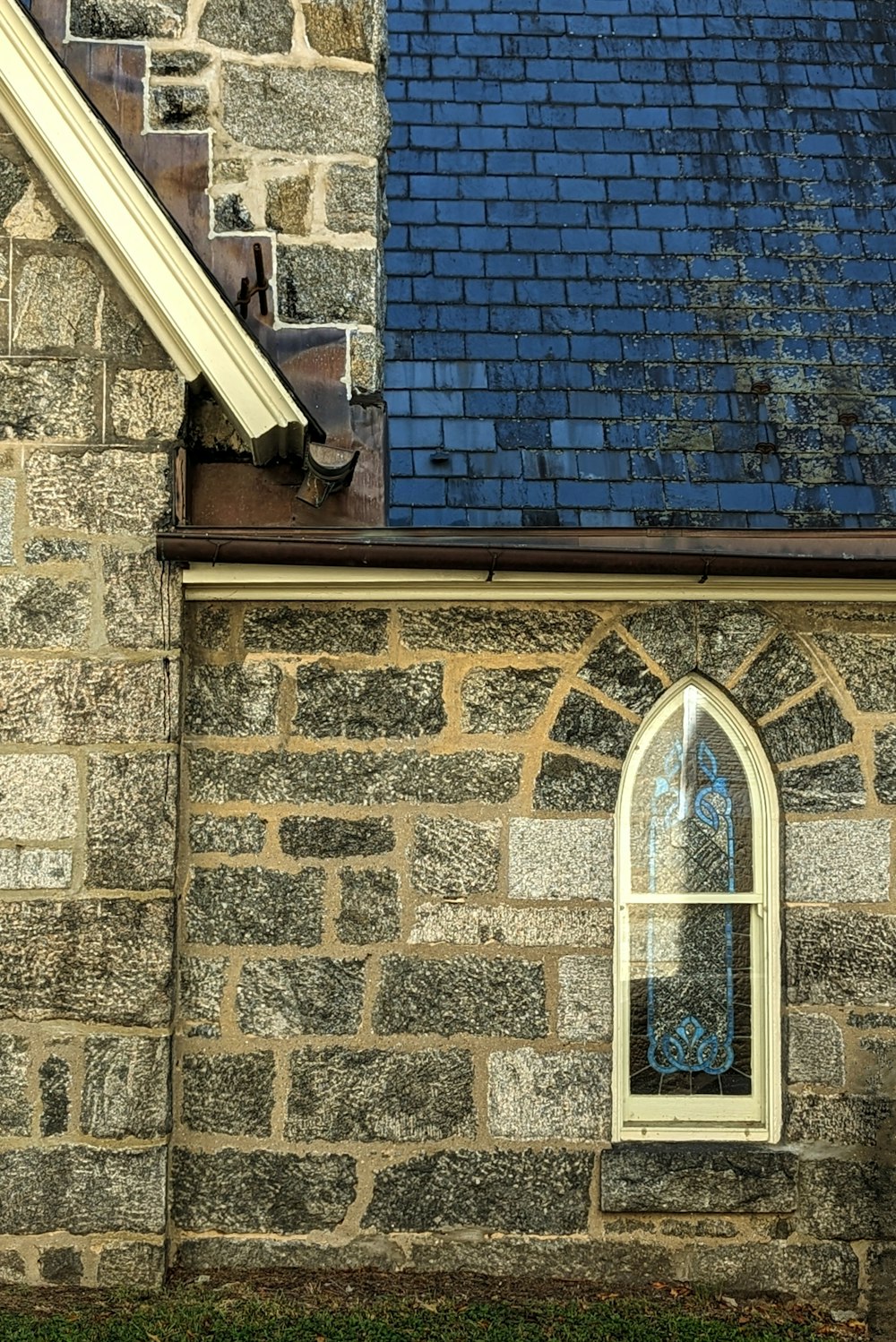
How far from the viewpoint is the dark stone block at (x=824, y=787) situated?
5438 millimetres

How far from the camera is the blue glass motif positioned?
5496mm

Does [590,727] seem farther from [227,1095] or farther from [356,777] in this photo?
[227,1095]

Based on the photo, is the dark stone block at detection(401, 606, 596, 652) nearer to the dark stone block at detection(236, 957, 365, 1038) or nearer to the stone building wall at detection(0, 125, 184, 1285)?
the stone building wall at detection(0, 125, 184, 1285)

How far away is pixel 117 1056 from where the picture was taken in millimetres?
4926

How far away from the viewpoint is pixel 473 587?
5328 millimetres

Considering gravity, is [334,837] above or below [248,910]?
above

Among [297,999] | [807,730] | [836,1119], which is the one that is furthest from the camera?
[807,730]

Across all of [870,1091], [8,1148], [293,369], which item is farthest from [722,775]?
[8,1148]

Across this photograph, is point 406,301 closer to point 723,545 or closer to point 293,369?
point 293,369

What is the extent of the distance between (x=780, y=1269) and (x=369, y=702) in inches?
100

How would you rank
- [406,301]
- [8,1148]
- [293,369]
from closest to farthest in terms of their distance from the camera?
[8,1148], [293,369], [406,301]

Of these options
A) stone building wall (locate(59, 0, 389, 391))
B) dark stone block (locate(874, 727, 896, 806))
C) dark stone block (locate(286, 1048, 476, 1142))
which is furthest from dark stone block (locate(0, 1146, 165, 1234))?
dark stone block (locate(874, 727, 896, 806))

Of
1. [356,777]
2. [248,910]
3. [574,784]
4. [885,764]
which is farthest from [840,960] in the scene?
[248,910]

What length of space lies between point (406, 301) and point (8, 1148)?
3628mm
